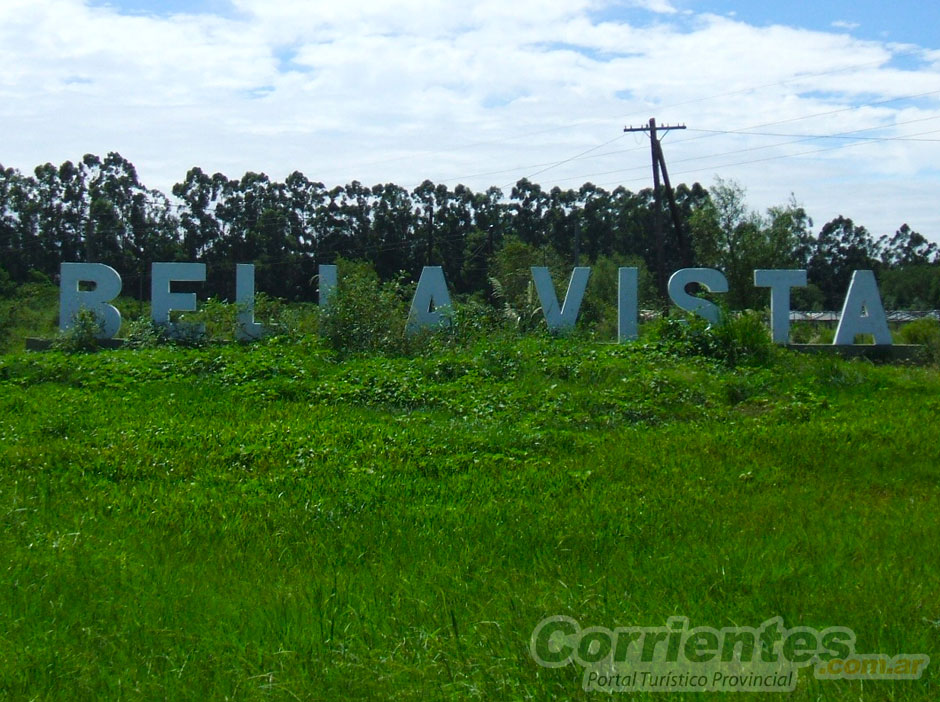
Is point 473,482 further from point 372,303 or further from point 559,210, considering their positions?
point 559,210

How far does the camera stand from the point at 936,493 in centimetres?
922

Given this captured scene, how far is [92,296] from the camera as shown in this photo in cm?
2245

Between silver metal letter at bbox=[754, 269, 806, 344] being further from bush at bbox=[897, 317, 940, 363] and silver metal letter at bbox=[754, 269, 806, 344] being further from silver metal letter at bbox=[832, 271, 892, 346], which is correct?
bush at bbox=[897, 317, 940, 363]

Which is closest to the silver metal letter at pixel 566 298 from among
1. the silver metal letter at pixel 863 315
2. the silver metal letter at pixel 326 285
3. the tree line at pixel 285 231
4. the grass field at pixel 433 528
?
the silver metal letter at pixel 326 285

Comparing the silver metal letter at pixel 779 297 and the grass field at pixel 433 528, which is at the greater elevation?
the silver metal letter at pixel 779 297

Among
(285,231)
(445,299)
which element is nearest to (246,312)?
(445,299)

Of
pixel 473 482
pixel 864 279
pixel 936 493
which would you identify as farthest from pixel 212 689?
pixel 864 279

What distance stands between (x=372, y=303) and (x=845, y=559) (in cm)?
1608

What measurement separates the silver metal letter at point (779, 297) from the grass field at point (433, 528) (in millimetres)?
6808

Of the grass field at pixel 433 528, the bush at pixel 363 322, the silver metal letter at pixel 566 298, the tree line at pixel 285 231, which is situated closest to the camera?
the grass field at pixel 433 528

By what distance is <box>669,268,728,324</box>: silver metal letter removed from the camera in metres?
21.9

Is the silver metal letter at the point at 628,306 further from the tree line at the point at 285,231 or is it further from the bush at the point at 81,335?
the tree line at the point at 285,231

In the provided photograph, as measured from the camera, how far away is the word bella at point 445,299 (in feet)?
73.5

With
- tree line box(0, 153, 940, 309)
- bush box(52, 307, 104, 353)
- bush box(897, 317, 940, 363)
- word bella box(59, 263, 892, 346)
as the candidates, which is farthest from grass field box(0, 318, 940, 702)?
tree line box(0, 153, 940, 309)
